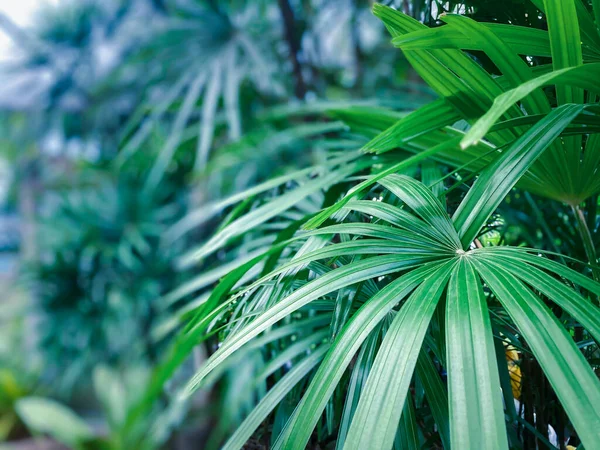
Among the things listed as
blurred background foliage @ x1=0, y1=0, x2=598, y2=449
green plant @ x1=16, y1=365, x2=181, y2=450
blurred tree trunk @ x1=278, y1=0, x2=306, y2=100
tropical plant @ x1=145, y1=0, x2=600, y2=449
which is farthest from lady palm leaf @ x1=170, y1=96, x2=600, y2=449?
green plant @ x1=16, y1=365, x2=181, y2=450

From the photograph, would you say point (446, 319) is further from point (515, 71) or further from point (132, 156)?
point (132, 156)

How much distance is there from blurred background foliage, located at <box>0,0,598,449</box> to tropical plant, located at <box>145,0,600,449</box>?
23.4 inches

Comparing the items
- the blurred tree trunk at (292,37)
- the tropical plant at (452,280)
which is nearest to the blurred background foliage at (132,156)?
the blurred tree trunk at (292,37)

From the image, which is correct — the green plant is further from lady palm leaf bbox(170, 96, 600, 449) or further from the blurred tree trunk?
lady palm leaf bbox(170, 96, 600, 449)

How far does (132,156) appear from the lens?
186cm

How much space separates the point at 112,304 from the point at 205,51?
3.47 ft

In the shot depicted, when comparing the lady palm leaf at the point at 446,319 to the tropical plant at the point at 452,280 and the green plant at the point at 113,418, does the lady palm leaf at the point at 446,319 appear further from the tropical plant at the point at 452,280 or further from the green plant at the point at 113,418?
the green plant at the point at 113,418

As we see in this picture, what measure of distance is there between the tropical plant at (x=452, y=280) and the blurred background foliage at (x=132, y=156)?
594 millimetres

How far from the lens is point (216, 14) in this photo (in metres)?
1.40

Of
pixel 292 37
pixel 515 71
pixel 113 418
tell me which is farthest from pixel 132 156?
pixel 515 71

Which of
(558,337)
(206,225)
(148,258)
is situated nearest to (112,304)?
(148,258)

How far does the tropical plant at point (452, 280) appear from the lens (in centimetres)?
20

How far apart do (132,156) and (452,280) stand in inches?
70.3

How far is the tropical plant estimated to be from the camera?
199 millimetres
